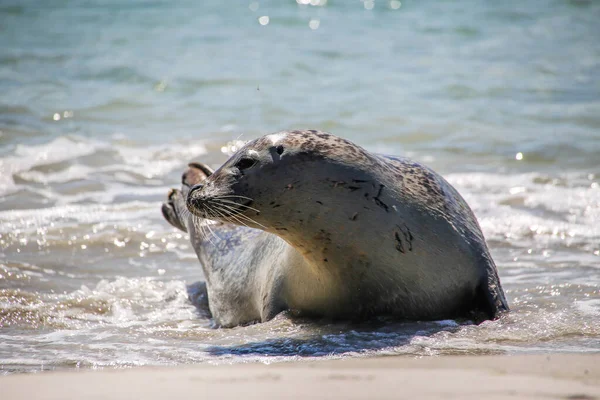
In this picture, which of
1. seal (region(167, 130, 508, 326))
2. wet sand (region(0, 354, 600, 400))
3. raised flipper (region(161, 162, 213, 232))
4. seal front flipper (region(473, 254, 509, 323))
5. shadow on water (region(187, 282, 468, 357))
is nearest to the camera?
wet sand (region(0, 354, 600, 400))

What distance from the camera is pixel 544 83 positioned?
1291 centimetres

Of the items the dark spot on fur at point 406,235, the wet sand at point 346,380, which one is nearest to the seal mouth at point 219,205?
the dark spot on fur at point 406,235

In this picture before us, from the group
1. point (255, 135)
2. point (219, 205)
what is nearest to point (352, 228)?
point (219, 205)

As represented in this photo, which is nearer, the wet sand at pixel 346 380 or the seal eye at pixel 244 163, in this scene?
the wet sand at pixel 346 380

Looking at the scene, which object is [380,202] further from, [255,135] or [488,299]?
[255,135]

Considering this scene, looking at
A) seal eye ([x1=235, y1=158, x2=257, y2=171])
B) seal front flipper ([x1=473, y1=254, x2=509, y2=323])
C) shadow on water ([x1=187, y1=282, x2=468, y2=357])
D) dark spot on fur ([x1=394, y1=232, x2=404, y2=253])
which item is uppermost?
seal eye ([x1=235, y1=158, x2=257, y2=171])

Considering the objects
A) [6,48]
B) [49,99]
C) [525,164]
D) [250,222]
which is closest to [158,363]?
[250,222]

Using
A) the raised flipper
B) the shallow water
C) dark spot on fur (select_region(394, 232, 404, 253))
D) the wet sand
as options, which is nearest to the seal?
dark spot on fur (select_region(394, 232, 404, 253))

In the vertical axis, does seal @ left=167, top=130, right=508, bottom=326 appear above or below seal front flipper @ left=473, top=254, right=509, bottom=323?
above

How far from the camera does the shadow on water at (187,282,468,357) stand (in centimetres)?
375

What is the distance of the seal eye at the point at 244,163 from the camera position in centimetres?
417

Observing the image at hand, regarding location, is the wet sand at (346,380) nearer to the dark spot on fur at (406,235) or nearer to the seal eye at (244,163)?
the dark spot on fur at (406,235)

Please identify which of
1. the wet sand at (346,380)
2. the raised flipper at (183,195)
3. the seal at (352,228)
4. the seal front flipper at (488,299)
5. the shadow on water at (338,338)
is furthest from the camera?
the raised flipper at (183,195)

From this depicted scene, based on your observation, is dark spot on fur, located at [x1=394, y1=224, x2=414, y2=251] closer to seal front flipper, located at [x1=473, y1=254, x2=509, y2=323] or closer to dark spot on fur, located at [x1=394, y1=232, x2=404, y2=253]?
dark spot on fur, located at [x1=394, y1=232, x2=404, y2=253]
